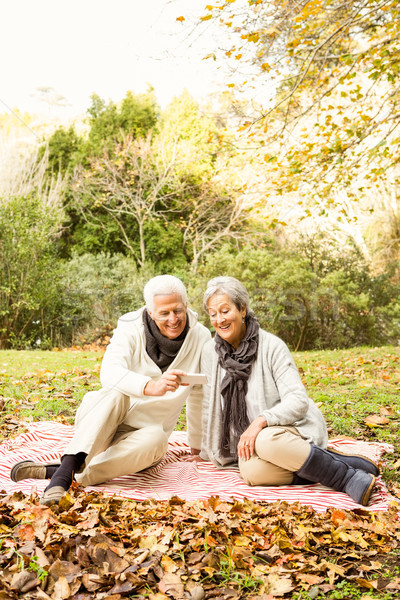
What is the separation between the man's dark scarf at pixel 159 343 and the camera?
375 centimetres

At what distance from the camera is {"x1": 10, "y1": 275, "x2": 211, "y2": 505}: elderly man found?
3432 mm

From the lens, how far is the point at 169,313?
143 inches

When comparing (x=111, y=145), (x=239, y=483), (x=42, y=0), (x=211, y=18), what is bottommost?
(x=239, y=483)

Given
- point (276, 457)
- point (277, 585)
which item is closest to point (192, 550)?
point (277, 585)

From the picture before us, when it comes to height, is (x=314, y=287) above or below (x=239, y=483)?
above

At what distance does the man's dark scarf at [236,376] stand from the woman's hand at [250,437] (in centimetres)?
19

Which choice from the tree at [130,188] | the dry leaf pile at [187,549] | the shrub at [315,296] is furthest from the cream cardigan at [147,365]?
the tree at [130,188]

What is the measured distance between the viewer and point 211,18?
5969mm

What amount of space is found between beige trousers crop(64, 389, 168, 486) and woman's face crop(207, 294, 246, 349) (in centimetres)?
72

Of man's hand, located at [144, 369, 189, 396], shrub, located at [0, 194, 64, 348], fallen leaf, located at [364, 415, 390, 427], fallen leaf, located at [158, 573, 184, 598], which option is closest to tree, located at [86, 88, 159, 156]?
shrub, located at [0, 194, 64, 348]

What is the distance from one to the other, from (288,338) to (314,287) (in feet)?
4.11

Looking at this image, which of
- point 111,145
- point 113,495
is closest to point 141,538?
point 113,495

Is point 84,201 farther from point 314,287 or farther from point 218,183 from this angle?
point 314,287

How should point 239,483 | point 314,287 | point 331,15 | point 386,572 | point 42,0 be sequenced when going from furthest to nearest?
point 42,0 → point 314,287 → point 331,15 → point 239,483 → point 386,572
